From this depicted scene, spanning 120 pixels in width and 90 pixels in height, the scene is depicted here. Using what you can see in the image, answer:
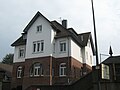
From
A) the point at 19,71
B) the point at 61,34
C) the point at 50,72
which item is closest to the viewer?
the point at 50,72

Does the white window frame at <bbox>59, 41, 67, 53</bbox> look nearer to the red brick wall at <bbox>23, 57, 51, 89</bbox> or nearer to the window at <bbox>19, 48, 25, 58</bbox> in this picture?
the red brick wall at <bbox>23, 57, 51, 89</bbox>

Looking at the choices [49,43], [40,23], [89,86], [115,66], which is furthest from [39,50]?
[115,66]

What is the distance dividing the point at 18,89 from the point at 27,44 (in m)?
7.95

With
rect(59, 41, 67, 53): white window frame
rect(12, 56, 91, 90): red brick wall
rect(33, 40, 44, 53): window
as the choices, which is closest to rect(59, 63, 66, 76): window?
rect(12, 56, 91, 90): red brick wall

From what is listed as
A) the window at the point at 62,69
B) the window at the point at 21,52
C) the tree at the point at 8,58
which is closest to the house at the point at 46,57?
the window at the point at 62,69

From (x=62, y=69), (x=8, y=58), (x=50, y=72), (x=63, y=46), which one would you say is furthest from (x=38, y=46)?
(x=8, y=58)

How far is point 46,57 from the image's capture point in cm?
3158

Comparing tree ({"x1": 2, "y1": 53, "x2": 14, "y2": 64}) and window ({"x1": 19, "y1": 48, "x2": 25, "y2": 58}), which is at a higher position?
tree ({"x1": 2, "y1": 53, "x2": 14, "y2": 64})

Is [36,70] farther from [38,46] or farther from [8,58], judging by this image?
[8,58]

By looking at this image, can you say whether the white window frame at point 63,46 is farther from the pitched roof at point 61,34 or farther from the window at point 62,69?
the window at point 62,69

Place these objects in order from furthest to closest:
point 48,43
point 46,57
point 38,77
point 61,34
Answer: point 61,34 < point 48,43 < point 46,57 < point 38,77

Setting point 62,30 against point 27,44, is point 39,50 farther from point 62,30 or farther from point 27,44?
point 62,30

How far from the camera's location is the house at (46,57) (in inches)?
1230

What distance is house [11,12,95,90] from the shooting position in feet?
103
